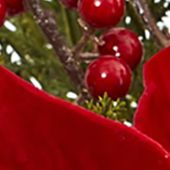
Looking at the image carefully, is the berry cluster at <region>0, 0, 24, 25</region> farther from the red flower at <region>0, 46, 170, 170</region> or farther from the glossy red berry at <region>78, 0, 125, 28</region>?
the red flower at <region>0, 46, 170, 170</region>

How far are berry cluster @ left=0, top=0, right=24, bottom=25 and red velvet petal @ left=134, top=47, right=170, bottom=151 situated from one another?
0.53 ft

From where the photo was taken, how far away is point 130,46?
0.34m

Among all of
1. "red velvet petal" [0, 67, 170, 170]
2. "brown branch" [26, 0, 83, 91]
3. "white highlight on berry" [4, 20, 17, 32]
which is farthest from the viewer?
"white highlight on berry" [4, 20, 17, 32]

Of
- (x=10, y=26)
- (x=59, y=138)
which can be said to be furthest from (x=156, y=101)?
(x=10, y=26)

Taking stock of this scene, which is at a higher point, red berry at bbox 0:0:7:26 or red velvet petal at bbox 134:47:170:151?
red berry at bbox 0:0:7:26

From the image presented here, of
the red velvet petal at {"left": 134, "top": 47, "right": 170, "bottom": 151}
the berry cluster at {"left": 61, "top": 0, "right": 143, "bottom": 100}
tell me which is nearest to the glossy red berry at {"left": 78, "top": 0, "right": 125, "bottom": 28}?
the berry cluster at {"left": 61, "top": 0, "right": 143, "bottom": 100}

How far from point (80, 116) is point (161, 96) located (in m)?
0.05

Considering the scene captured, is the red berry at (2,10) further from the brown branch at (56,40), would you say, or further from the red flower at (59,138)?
the red flower at (59,138)

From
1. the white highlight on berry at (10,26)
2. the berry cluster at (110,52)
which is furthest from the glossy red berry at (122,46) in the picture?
the white highlight on berry at (10,26)

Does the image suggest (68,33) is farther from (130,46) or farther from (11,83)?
(11,83)

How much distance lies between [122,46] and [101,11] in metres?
0.02

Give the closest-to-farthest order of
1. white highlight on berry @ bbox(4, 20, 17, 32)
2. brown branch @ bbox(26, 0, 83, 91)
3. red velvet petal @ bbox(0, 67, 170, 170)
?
red velvet petal @ bbox(0, 67, 170, 170) → brown branch @ bbox(26, 0, 83, 91) → white highlight on berry @ bbox(4, 20, 17, 32)

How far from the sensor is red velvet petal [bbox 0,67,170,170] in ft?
0.40

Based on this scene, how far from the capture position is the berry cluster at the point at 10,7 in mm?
312
